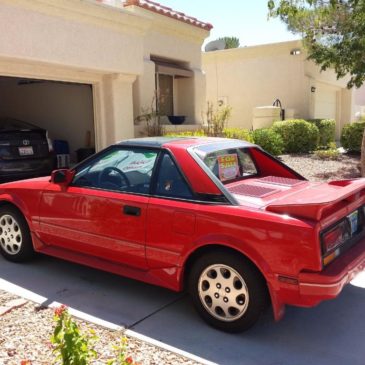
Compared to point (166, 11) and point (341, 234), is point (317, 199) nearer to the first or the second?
point (341, 234)

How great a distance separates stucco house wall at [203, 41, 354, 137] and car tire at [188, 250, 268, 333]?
13.8 meters

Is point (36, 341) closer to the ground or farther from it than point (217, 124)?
closer to the ground

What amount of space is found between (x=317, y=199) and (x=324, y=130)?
45.6 feet

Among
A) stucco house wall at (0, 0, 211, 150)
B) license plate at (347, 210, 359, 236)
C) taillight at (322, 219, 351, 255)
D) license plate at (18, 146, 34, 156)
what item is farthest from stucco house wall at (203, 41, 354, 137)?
taillight at (322, 219, 351, 255)

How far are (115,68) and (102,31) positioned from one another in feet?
2.40

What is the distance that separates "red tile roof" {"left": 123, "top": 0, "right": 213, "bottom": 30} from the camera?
34.0 feet

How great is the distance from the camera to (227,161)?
4391 mm

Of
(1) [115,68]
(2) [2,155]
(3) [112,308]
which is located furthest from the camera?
(1) [115,68]

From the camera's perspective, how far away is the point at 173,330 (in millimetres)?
3672

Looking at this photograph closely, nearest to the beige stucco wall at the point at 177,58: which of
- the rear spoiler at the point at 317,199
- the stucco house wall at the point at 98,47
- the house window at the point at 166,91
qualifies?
the stucco house wall at the point at 98,47

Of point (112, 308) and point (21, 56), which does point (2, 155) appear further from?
point (112, 308)

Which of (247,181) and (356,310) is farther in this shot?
(247,181)

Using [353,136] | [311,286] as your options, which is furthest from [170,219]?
[353,136]

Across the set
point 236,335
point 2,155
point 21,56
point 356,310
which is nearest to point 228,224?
point 236,335
